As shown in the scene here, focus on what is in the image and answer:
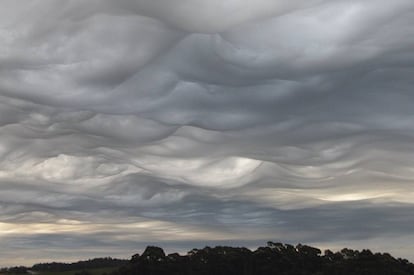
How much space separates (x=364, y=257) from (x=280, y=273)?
95.9ft

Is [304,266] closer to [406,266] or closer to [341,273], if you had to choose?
[341,273]

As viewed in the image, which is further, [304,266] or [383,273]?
[304,266]

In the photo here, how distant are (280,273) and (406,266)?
43164mm

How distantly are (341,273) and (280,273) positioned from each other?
23480mm

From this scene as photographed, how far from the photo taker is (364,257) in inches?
7466

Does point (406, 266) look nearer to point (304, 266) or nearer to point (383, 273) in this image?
point (383, 273)

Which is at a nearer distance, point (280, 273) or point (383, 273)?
point (383, 273)

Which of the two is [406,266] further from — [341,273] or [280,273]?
[280,273]

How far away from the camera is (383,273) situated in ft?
589

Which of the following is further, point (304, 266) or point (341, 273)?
point (304, 266)

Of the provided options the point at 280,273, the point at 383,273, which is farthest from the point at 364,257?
the point at 280,273

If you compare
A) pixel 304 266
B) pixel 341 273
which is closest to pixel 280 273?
pixel 304 266

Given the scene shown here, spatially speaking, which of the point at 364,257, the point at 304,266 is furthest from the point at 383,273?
the point at 304,266

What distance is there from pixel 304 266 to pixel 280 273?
10.3m
